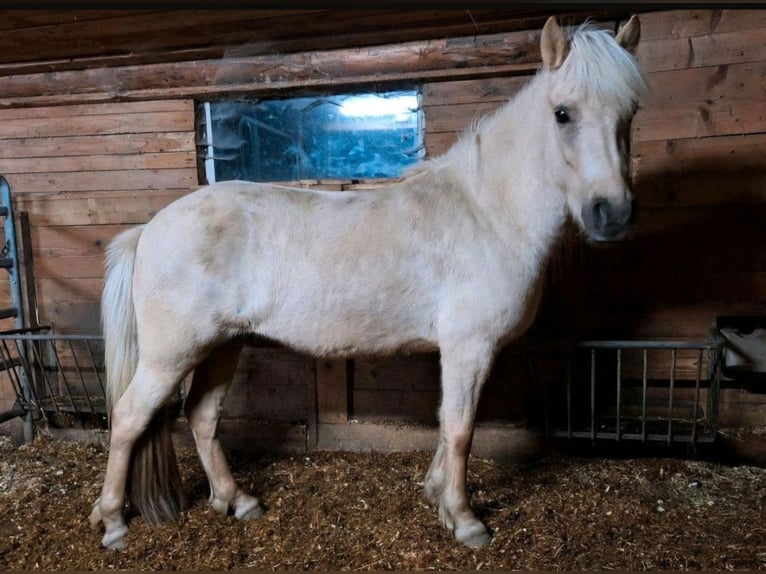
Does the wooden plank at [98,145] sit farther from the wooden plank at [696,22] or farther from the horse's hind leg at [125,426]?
the wooden plank at [696,22]

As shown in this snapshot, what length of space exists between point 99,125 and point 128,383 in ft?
6.23

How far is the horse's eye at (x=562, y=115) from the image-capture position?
70.5 inches

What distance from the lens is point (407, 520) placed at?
222 cm

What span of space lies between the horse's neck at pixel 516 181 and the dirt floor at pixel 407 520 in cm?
120

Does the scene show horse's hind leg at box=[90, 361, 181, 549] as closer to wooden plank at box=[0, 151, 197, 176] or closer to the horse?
the horse

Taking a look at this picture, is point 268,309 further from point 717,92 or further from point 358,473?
point 717,92

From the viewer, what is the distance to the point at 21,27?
2.72 m

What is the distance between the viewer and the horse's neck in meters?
1.95

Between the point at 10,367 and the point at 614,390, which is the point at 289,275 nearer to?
the point at 614,390

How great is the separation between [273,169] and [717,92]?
8.07ft

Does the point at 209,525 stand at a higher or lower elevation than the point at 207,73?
lower

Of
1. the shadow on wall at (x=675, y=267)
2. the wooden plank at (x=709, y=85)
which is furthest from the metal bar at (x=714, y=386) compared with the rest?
the wooden plank at (x=709, y=85)

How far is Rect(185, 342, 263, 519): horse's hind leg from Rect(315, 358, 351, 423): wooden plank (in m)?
0.75

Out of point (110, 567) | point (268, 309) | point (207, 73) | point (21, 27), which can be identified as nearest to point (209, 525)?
point (110, 567)
